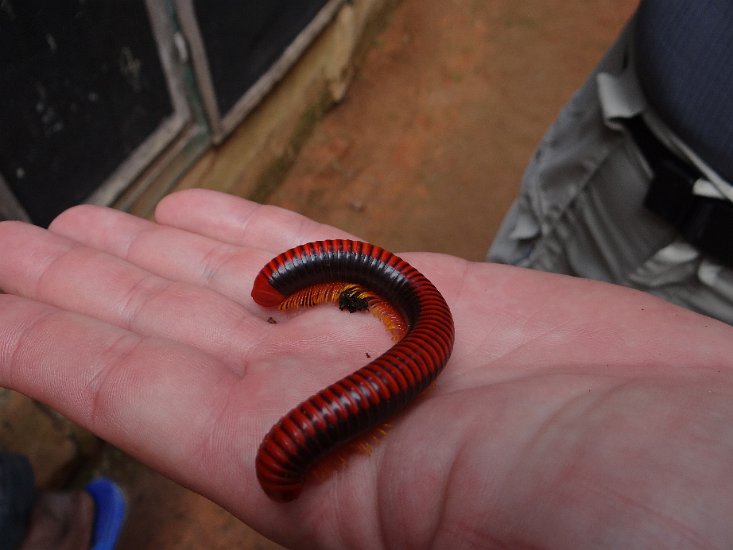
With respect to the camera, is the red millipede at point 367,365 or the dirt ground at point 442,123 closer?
the red millipede at point 367,365

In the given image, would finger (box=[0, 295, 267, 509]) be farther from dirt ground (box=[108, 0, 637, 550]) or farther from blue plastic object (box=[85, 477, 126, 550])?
dirt ground (box=[108, 0, 637, 550])

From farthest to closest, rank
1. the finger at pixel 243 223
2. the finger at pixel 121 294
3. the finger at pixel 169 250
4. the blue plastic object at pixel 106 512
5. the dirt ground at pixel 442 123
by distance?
the dirt ground at pixel 442 123, the blue plastic object at pixel 106 512, the finger at pixel 243 223, the finger at pixel 169 250, the finger at pixel 121 294

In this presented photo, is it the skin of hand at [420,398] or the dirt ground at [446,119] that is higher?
the skin of hand at [420,398]

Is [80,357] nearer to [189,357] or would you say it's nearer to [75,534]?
[189,357]

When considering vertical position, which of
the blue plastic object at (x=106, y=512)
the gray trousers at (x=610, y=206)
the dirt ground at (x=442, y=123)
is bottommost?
the blue plastic object at (x=106, y=512)

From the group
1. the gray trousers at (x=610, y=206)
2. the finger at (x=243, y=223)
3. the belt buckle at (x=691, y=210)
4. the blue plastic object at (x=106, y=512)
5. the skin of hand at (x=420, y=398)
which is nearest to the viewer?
the skin of hand at (x=420, y=398)

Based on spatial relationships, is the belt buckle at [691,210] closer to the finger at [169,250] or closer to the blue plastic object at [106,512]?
the finger at [169,250]

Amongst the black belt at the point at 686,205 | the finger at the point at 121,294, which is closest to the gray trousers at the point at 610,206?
the black belt at the point at 686,205
